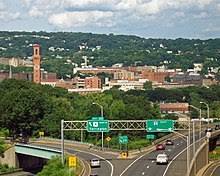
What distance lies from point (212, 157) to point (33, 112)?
2897 centimetres

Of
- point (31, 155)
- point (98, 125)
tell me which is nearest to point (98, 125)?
point (98, 125)

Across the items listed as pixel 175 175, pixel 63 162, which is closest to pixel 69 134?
pixel 63 162

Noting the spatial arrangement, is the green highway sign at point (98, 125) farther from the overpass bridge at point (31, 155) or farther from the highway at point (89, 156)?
the overpass bridge at point (31, 155)

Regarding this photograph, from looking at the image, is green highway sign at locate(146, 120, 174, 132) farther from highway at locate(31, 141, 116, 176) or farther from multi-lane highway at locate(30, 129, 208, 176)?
highway at locate(31, 141, 116, 176)

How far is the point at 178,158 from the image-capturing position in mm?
74562

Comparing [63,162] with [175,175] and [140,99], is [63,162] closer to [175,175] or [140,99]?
[175,175]

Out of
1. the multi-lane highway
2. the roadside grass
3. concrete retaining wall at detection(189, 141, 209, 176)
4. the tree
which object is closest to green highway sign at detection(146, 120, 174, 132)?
the multi-lane highway

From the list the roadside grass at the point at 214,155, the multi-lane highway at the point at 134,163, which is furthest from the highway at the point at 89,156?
the roadside grass at the point at 214,155

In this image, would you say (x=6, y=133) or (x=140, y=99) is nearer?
(x=6, y=133)

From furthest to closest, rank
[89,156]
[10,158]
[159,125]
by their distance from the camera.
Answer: [10,158] < [89,156] < [159,125]

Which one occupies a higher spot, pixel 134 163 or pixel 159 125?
pixel 159 125

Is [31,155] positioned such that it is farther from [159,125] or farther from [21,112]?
[159,125]

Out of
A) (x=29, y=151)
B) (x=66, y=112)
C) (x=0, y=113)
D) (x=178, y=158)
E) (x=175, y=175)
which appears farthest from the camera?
(x=66, y=112)

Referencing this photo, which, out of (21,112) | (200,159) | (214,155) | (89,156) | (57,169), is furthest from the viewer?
(21,112)
